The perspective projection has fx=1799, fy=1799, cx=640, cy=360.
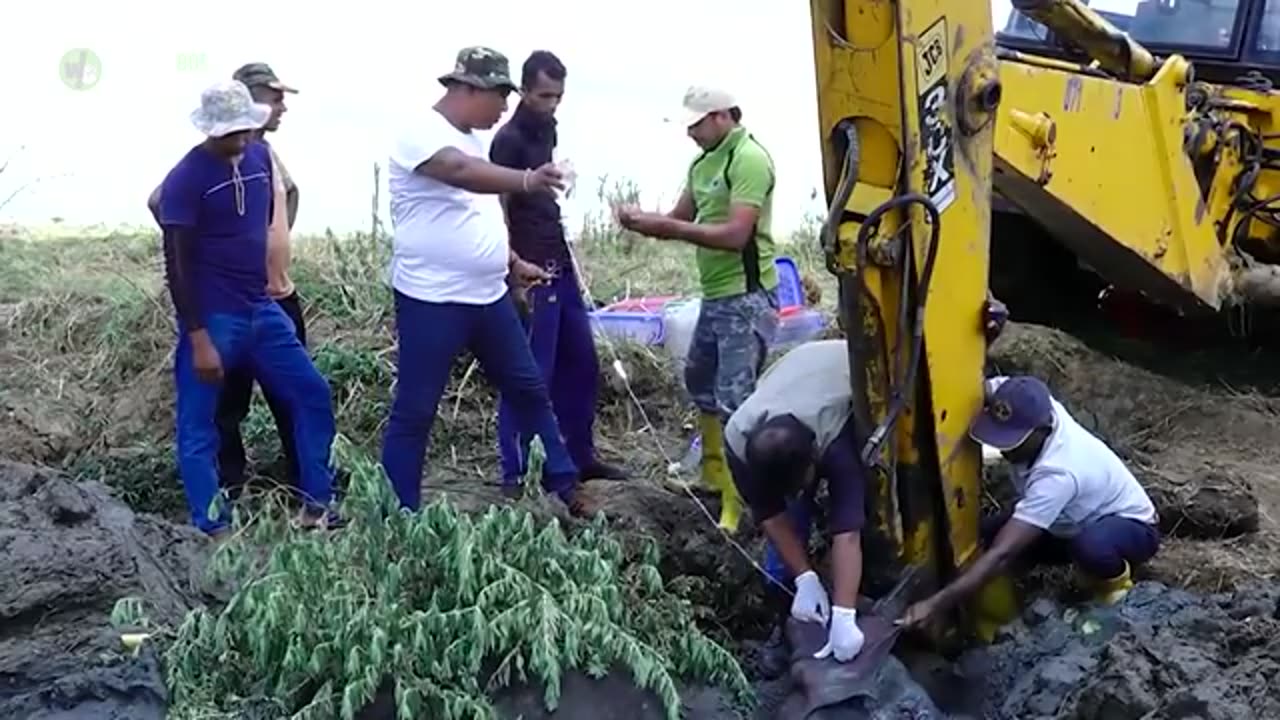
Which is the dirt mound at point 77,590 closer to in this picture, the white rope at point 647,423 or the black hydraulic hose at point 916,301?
the white rope at point 647,423

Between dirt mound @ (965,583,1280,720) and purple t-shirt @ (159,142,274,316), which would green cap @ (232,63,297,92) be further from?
dirt mound @ (965,583,1280,720)

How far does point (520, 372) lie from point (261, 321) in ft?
3.14

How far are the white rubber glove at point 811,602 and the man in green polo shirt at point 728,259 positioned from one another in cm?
108

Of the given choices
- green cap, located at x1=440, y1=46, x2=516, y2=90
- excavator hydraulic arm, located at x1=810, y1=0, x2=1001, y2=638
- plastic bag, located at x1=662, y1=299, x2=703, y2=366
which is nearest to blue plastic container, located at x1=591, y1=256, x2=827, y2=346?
plastic bag, located at x1=662, y1=299, x2=703, y2=366

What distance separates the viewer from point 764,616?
5.88m

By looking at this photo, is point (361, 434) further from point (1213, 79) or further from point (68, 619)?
point (1213, 79)

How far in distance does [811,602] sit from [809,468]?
0.39 metres

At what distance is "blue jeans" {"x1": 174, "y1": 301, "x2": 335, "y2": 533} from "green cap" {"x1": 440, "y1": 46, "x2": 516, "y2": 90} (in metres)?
1.13

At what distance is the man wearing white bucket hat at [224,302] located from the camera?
6141 mm

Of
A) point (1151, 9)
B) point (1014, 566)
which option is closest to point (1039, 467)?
point (1014, 566)

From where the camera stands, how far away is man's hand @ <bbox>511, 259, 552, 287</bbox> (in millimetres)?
6621

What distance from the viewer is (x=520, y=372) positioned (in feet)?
20.2

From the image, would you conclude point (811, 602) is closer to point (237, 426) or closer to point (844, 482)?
point (844, 482)

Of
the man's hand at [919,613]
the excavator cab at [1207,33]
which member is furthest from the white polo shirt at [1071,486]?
the excavator cab at [1207,33]
